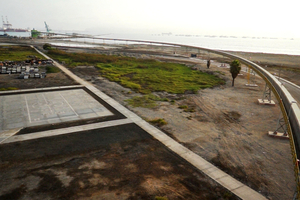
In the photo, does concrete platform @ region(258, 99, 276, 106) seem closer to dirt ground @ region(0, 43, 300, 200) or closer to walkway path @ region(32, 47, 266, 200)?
dirt ground @ region(0, 43, 300, 200)

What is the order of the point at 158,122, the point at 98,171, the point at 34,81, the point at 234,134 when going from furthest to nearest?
the point at 34,81, the point at 158,122, the point at 234,134, the point at 98,171

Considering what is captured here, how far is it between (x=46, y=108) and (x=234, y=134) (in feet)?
69.5

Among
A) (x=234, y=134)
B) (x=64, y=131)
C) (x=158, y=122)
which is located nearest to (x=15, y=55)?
(x=64, y=131)

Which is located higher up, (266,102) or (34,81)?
(34,81)

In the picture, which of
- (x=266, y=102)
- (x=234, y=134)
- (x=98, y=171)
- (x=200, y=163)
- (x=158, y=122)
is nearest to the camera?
(x=98, y=171)

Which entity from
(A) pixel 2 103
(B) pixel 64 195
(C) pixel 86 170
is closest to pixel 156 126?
(C) pixel 86 170

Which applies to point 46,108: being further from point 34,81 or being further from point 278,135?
point 278,135

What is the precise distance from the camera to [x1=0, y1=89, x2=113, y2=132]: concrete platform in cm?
2183

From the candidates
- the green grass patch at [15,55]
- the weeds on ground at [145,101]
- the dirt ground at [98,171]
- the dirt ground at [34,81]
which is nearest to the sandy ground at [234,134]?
the weeds on ground at [145,101]

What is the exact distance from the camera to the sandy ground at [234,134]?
14.4 meters

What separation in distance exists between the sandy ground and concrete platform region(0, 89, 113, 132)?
4.62 m

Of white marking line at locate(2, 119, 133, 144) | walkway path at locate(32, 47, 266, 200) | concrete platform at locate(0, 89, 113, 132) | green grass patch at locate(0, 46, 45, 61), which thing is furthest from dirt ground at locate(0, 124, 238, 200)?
green grass patch at locate(0, 46, 45, 61)

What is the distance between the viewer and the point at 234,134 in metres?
20.7

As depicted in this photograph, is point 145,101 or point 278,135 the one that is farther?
point 145,101
